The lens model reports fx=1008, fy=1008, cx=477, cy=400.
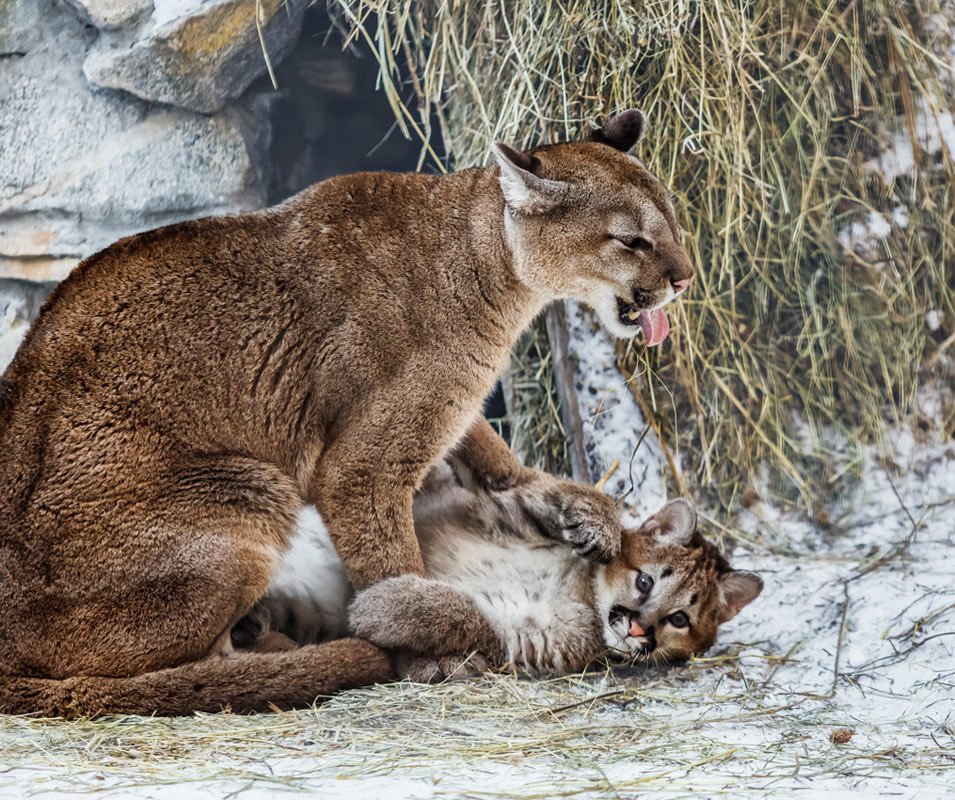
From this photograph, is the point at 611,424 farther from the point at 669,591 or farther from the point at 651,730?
the point at 651,730

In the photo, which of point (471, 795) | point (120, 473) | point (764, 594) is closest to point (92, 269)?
point (120, 473)

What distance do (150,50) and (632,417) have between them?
9.94 feet

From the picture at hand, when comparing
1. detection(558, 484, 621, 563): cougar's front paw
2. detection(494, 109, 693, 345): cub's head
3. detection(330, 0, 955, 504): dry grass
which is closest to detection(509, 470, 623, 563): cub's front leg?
detection(558, 484, 621, 563): cougar's front paw

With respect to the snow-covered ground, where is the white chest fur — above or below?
above

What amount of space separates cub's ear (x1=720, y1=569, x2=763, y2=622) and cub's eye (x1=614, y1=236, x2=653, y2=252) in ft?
4.49

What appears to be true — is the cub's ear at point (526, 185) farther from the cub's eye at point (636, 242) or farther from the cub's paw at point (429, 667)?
the cub's paw at point (429, 667)

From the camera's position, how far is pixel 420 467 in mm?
3758

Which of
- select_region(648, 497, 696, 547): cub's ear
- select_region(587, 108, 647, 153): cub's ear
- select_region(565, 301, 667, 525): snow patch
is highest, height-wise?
select_region(587, 108, 647, 153): cub's ear

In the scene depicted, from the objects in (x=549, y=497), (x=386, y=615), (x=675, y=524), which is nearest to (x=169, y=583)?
(x=386, y=615)

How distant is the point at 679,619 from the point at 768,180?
2543 mm

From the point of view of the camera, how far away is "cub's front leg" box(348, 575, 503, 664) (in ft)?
11.8

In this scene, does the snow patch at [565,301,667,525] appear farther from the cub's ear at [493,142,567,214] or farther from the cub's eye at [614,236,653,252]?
the cub's ear at [493,142,567,214]

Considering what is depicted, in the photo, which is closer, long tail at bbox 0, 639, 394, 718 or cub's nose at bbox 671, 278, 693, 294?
long tail at bbox 0, 639, 394, 718

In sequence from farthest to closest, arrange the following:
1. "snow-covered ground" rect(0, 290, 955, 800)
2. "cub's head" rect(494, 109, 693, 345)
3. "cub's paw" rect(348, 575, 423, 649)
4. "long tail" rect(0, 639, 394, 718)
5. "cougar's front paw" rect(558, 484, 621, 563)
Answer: "cougar's front paw" rect(558, 484, 621, 563)
"cub's head" rect(494, 109, 693, 345)
"cub's paw" rect(348, 575, 423, 649)
"long tail" rect(0, 639, 394, 718)
"snow-covered ground" rect(0, 290, 955, 800)
